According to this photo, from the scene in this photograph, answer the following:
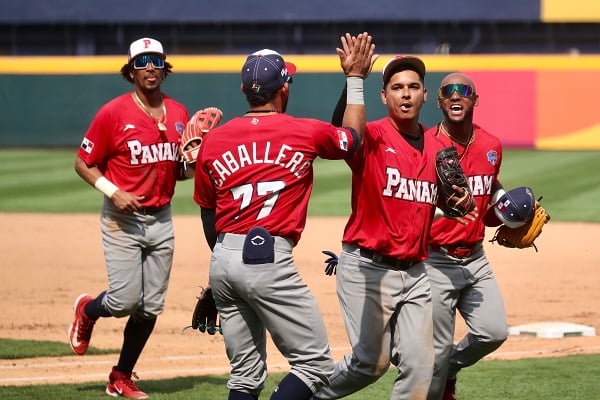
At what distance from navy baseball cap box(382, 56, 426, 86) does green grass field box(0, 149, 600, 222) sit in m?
11.0

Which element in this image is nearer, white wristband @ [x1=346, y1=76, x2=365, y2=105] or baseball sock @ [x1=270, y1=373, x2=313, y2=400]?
baseball sock @ [x1=270, y1=373, x2=313, y2=400]

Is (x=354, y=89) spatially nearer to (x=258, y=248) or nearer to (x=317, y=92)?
(x=258, y=248)

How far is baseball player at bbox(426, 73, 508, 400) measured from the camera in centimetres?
621

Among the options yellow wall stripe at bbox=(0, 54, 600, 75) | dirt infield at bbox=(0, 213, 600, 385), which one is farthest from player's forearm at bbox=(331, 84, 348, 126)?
yellow wall stripe at bbox=(0, 54, 600, 75)

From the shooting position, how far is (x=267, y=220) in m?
5.01

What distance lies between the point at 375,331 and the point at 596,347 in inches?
150

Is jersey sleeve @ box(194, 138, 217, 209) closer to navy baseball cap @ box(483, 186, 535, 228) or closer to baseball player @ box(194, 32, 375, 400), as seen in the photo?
baseball player @ box(194, 32, 375, 400)

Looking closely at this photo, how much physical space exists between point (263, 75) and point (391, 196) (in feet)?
3.19

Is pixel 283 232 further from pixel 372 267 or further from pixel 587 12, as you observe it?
pixel 587 12

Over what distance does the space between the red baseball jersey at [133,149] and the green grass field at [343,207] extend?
137cm

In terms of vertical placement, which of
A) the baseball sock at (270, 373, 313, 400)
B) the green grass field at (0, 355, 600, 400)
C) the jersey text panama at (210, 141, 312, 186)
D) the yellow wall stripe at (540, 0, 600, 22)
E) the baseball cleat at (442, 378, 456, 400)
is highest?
the yellow wall stripe at (540, 0, 600, 22)

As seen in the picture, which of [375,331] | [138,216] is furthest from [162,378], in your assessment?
Answer: [375,331]

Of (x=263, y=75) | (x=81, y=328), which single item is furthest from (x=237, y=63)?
(x=263, y=75)

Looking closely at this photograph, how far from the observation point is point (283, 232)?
5027 millimetres
